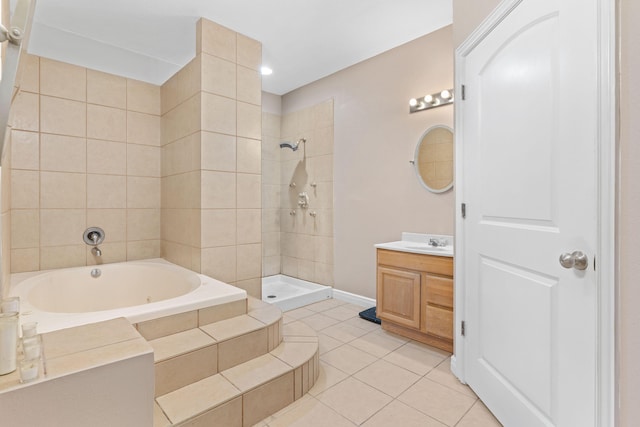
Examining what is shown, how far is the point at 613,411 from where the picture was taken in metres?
0.93

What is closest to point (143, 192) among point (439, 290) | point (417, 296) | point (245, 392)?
point (245, 392)

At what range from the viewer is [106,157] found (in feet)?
8.96

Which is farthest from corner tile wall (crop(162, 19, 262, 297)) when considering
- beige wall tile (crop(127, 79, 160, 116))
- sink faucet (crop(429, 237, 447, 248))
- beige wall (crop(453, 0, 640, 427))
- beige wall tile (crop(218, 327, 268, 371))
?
beige wall (crop(453, 0, 640, 427))

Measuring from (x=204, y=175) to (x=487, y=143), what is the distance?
1929 millimetres

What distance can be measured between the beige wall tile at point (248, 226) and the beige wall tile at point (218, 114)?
0.68 m

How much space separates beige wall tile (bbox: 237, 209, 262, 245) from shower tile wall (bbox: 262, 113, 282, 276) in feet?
4.08

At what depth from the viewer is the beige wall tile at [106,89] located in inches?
104

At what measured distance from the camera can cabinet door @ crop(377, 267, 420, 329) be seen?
236cm

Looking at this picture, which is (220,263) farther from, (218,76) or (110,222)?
(218,76)

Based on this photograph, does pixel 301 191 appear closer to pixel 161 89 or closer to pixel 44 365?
pixel 161 89

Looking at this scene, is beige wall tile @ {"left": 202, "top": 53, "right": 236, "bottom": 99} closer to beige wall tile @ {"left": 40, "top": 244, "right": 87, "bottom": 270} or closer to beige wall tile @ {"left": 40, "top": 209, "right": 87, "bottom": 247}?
beige wall tile @ {"left": 40, "top": 209, "right": 87, "bottom": 247}

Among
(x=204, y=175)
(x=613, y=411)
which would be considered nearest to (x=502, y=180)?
(x=613, y=411)

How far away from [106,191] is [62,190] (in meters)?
0.30

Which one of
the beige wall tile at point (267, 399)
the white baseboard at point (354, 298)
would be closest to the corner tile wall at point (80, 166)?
the white baseboard at point (354, 298)
